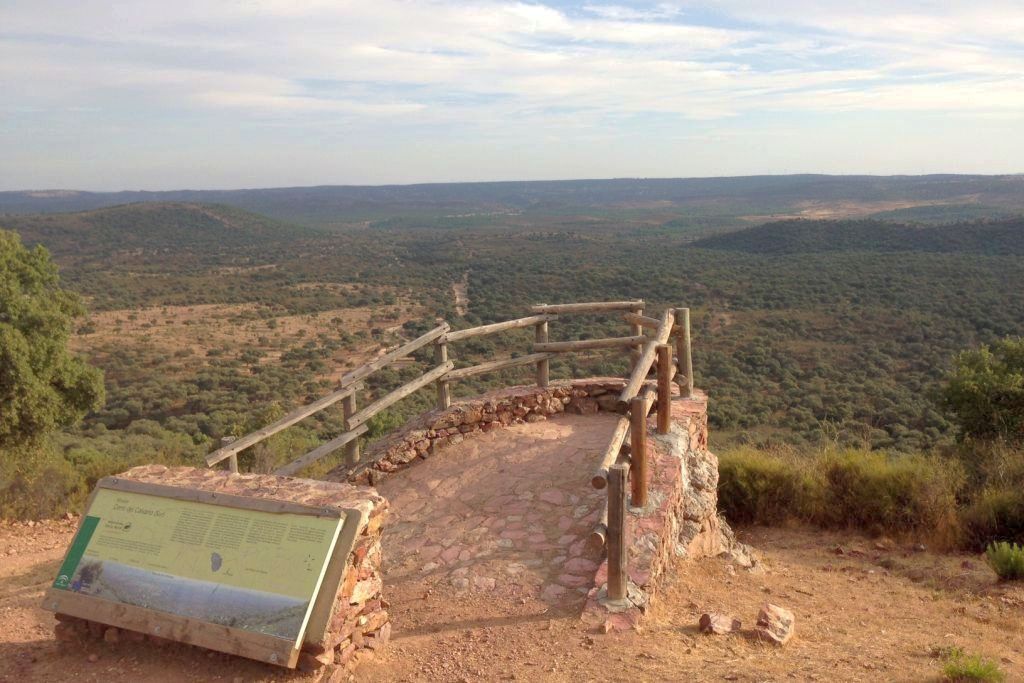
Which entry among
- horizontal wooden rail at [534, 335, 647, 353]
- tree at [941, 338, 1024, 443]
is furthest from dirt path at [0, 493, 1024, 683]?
tree at [941, 338, 1024, 443]

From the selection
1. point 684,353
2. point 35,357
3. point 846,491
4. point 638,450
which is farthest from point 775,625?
point 35,357

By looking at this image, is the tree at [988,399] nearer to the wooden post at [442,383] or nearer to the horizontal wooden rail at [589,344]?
the horizontal wooden rail at [589,344]

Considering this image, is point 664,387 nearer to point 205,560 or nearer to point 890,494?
point 890,494

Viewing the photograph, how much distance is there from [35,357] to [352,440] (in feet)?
20.9

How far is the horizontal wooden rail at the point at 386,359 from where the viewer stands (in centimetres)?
643

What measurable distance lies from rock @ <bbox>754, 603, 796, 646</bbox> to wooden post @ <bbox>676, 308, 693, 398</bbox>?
3158 millimetres

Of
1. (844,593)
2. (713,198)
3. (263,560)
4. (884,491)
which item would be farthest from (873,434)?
(713,198)

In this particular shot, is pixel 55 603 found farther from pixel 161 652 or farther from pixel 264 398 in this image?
pixel 264 398

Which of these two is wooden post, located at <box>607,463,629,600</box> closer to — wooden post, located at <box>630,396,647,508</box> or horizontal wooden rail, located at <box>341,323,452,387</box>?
wooden post, located at <box>630,396,647,508</box>

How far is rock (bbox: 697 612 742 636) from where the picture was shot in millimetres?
4449

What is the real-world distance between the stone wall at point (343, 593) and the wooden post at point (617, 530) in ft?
4.28

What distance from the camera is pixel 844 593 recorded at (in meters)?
5.87

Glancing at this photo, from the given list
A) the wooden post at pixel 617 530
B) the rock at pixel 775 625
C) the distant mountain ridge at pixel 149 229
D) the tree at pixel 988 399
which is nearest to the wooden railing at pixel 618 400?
the wooden post at pixel 617 530

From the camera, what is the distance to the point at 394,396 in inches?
278
